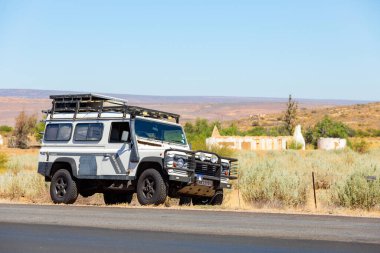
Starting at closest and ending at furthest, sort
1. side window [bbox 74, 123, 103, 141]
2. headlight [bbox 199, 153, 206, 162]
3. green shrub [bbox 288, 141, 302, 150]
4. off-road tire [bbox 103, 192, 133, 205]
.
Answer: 1. headlight [bbox 199, 153, 206, 162]
2. side window [bbox 74, 123, 103, 141]
3. off-road tire [bbox 103, 192, 133, 205]
4. green shrub [bbox 288, 141, 302, 150]

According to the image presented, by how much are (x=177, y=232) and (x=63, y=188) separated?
9.56 meters

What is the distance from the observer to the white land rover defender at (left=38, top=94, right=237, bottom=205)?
69.2 feet

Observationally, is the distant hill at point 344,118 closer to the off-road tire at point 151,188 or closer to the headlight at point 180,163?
the headlight at point 180,163

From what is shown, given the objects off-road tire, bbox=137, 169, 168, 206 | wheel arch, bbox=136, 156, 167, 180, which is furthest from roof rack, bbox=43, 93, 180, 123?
off-road tire, bbox=137, 169, 168, 206

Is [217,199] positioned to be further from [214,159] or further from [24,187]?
[24,187]

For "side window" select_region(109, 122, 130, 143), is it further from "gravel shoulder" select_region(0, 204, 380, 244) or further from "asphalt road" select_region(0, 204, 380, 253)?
"asphalt road" select_region(0, 204, 380, 253)

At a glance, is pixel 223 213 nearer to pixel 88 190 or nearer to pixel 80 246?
pixel 88 190

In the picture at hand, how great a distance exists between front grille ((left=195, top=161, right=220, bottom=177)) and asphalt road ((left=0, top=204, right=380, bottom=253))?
2805 mm

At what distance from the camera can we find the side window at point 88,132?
73.4 ft

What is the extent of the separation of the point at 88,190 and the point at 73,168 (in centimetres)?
79

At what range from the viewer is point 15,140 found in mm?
86000

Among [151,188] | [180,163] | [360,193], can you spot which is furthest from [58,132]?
[360,193]

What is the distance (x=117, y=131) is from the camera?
22.0 metres

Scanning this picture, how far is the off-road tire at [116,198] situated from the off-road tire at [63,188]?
1.35 m
